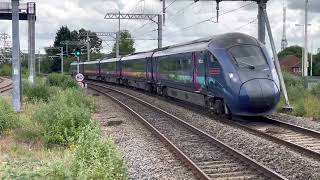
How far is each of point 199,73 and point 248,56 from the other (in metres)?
2.80

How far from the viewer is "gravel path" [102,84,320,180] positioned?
10344mm

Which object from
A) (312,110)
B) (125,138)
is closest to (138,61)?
(312,110)

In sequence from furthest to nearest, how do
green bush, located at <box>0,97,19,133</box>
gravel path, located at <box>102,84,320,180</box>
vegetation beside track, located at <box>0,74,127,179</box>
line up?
green bush, located at <box>0,97,19,133</box>
gravel path, located at <box>102,84,320,180</box>
vegetation beside track, located at <box>0,74,127,179</box>

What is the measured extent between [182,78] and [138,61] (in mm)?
14336

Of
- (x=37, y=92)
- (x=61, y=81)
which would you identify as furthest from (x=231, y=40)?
(x=61, y=81)

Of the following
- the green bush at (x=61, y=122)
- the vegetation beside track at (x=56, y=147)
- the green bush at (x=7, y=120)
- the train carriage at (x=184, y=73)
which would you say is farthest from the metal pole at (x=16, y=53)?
the train carriage at (x=184, y=73)

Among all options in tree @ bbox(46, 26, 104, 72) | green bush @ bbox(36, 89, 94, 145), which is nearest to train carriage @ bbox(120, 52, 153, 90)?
green bush @ bbox(36, 89, 94, 145)

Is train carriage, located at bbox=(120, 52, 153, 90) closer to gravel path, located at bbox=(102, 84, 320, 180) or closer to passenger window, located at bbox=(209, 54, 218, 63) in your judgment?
passenger window, located at bbox=(209, 54, 218, 63)

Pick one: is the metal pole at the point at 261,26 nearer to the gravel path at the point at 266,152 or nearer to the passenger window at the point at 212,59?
the passenger window at the point at 212,59

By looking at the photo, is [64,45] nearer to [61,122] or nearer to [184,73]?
[184,73]

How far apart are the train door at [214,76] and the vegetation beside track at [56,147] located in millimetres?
4939

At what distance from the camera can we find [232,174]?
10.1 meters

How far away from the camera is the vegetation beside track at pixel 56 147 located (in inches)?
311

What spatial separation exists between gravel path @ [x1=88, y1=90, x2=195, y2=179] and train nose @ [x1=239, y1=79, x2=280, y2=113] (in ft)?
10.7
